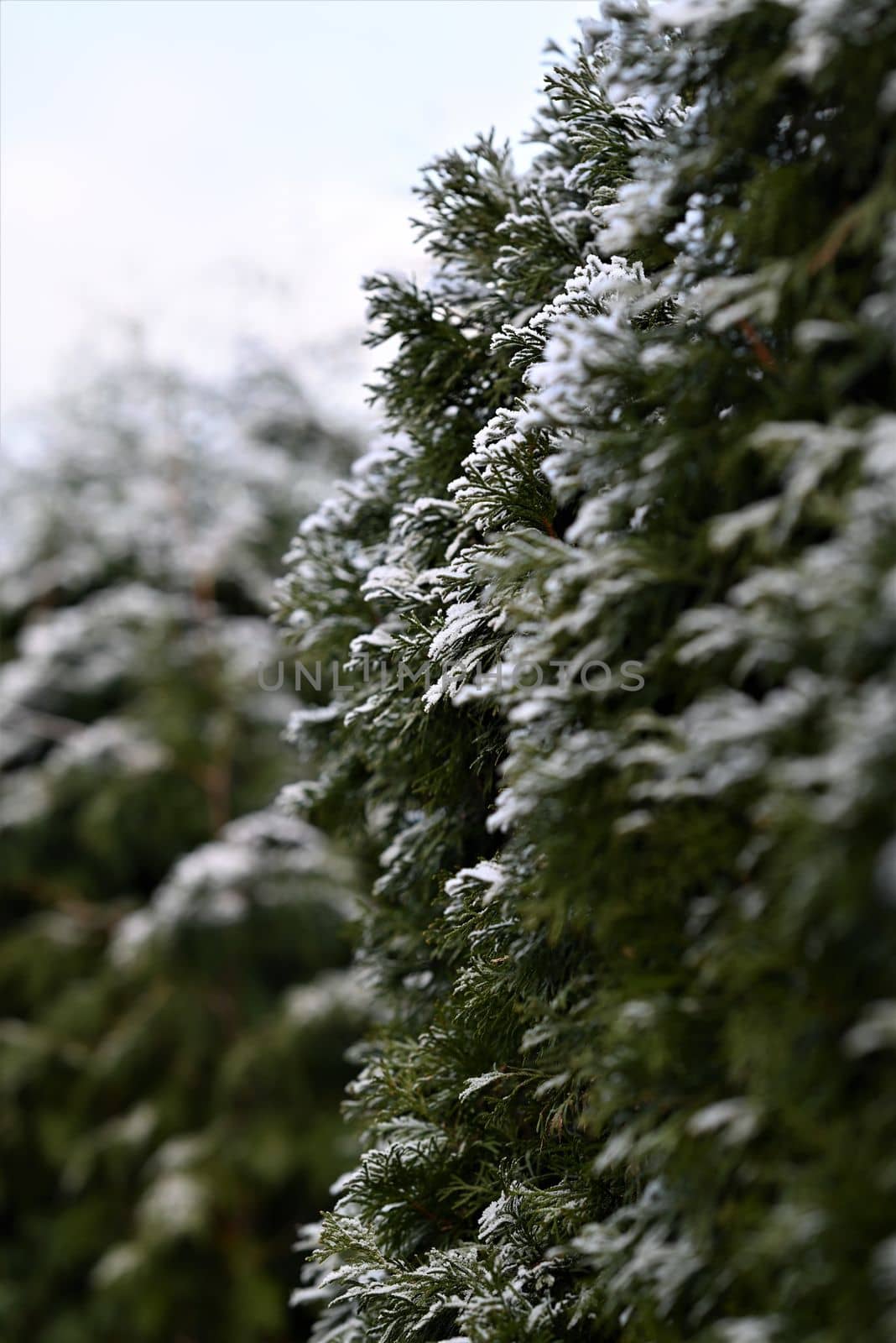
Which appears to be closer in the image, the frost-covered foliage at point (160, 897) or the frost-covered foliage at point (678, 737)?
the frost-covered foliage at point (678, 737)

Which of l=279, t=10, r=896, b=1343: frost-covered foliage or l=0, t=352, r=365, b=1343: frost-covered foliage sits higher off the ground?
l=0, t=352, r=365, b=1343: frost-covered foliage

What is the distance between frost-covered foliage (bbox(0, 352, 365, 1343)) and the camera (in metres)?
5.28

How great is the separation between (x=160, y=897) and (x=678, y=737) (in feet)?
16.4

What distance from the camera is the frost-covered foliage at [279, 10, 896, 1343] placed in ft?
3.03

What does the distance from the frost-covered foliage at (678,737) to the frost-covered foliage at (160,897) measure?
3.57 metres

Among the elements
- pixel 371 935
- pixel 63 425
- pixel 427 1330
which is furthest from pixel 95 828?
pixel 427 1330

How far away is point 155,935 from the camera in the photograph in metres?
5.43

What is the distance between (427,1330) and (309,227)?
6.14 m

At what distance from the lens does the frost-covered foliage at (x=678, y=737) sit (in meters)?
0.92

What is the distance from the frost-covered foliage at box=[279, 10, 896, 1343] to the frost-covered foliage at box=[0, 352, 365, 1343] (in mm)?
3571

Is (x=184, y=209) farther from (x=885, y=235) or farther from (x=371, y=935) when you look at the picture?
(x=885, y=235)

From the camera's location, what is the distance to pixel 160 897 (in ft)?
18.4

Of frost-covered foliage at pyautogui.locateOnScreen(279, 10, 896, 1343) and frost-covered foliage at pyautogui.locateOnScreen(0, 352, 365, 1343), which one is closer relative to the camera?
frost-covered foliage at pyautogui.locateOnScreen(279, 10, 896, 1343)

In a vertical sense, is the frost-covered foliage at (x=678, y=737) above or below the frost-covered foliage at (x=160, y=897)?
below
